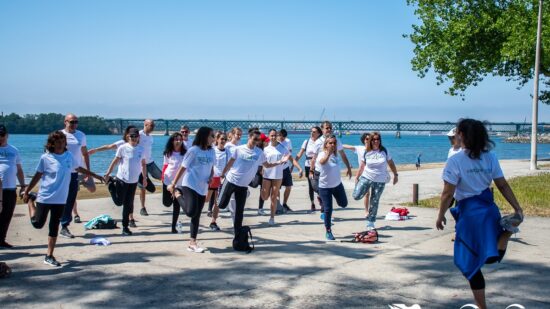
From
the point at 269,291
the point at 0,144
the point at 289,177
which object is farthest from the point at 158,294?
the point at 289,177

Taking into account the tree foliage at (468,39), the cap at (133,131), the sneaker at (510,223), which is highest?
the tree foliage at (468,39)

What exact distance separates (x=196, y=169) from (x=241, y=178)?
82cm

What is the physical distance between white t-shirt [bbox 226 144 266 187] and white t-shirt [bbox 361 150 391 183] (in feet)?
7.38

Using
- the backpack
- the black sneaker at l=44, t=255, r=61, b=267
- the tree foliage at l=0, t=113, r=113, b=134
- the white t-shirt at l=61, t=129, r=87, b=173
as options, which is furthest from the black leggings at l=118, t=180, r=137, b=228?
the tree foliage at l=0, t=113, r=113, b=134

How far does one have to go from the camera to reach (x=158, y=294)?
6.34 metres

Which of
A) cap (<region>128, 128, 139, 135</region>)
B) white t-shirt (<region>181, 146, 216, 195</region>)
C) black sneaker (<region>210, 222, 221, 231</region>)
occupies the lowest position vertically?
black sneaker (<region>210, 222, 221, 231</region>)

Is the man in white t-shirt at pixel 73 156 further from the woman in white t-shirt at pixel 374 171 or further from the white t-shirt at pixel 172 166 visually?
the woman in white t-shirt at pixel 374 171

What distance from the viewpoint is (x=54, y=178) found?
25.2 feet

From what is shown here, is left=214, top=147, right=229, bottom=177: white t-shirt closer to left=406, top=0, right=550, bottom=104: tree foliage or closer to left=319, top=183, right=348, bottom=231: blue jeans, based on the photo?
left=319, top=183, right=348, bottom=231: blue jeans

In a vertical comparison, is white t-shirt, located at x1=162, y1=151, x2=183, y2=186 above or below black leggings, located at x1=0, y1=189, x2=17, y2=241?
above

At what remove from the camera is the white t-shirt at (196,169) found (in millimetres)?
8656

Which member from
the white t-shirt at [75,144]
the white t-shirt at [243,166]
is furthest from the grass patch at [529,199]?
the white t-shirt at [75,144]

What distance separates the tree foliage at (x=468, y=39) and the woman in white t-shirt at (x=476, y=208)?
93.9 feet

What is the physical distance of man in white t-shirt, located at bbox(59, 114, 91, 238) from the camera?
32.2ft
